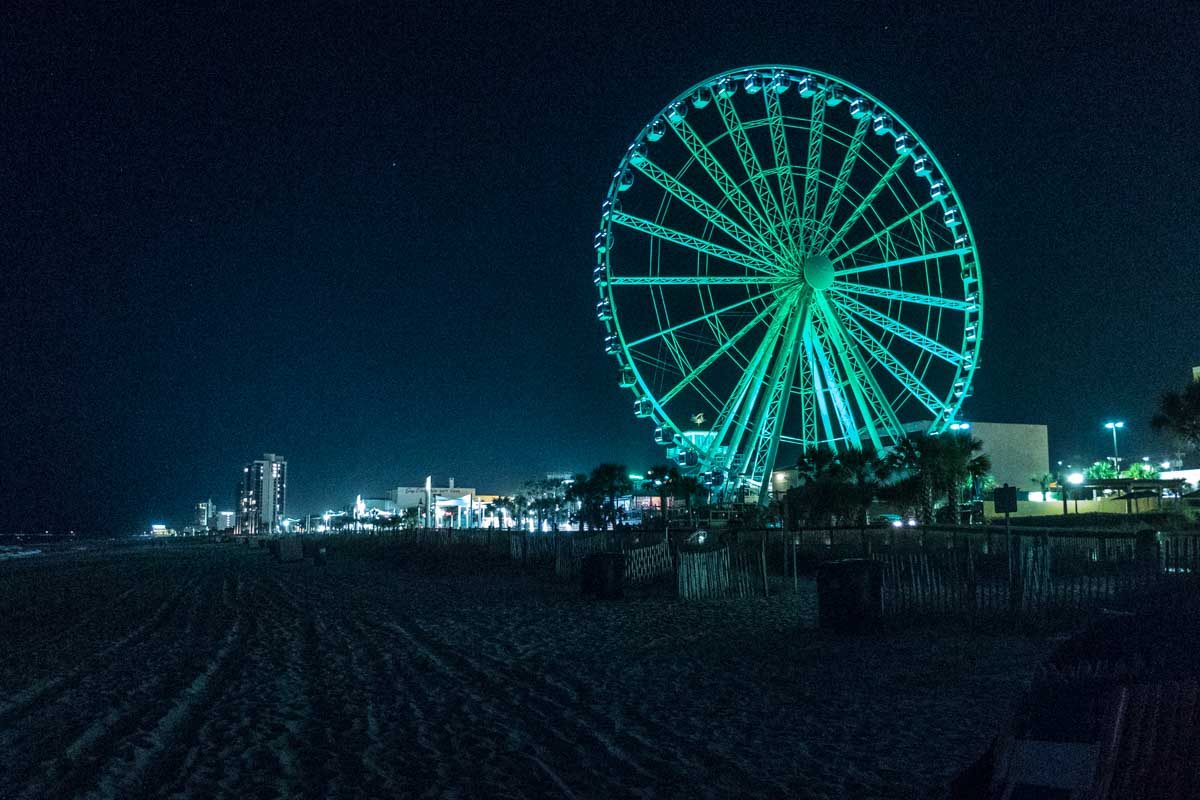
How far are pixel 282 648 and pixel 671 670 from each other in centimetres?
573

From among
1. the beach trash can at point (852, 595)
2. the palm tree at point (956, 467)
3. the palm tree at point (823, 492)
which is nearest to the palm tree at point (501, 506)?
the palm tree at point (823, 492)

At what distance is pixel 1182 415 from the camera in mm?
29125

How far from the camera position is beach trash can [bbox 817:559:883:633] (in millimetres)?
12039

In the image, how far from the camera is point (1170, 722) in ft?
10.3

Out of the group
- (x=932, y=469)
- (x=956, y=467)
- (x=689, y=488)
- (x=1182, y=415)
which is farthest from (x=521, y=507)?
(x=1182, y=415)

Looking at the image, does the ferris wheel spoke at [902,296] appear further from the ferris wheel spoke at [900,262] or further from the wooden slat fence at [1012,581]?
the wooden slat fence at [1012,581]

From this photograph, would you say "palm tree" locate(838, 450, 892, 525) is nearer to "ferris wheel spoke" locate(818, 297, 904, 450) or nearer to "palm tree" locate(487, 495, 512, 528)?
"ferris wheel spoke" locate(818, 297, 904, 450)

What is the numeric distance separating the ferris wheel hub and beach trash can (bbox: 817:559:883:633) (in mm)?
20956

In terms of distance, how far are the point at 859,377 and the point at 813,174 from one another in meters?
8.23

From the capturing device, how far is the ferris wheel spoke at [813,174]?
3269 cm

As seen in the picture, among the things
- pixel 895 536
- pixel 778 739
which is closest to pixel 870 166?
pixel 895 536

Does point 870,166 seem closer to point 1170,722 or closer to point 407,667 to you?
point 407,667

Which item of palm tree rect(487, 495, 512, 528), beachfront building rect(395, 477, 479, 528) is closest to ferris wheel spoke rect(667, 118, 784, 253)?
beachfront building rect(395, 477, 479, 528)

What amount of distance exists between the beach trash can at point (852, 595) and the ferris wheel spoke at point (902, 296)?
72.2 ft
